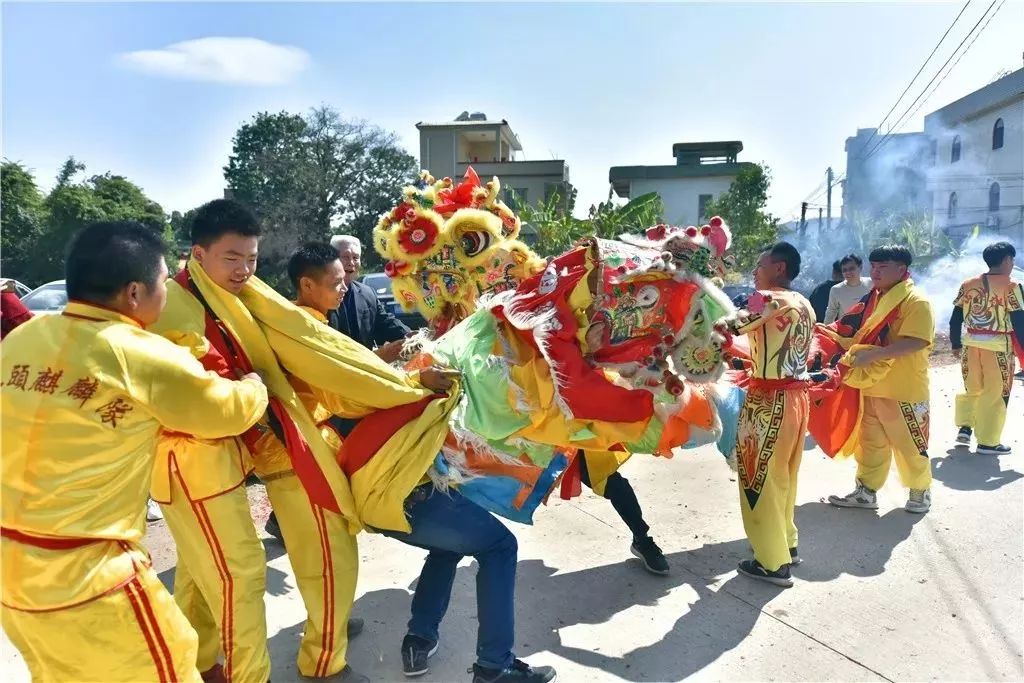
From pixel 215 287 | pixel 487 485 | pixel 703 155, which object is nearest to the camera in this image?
pixel 215 287

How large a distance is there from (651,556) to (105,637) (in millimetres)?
2685

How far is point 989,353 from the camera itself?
6016 millimetres

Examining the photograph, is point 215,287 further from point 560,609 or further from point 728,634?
point 728,634

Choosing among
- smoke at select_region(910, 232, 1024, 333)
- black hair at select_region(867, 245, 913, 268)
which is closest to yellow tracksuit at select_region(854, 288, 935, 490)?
black hair at select_region(867, 245, 913, 268)

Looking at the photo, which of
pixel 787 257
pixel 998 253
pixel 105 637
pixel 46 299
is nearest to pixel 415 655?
pixel 105 637

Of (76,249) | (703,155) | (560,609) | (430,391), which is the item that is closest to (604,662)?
(560,609)

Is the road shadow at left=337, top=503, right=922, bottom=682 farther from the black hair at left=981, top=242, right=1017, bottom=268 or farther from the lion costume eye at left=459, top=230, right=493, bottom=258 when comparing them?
the black hair at left=981, top=242, right=1017, bottom=268

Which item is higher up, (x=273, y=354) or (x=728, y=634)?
(x=273, y=354)

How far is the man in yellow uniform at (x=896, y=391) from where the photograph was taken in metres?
4.37

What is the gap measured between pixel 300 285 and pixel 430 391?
2.59ft

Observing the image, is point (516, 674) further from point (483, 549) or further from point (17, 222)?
point (17, 222)

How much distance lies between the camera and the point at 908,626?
10.7 feet

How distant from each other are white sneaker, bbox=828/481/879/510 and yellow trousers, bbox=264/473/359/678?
347cm

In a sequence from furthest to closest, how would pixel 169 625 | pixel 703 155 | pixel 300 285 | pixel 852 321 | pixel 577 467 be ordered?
pixel 703 155, pixel 852 321, pixel 577 467, pixel 300 285, pixel 169 625
